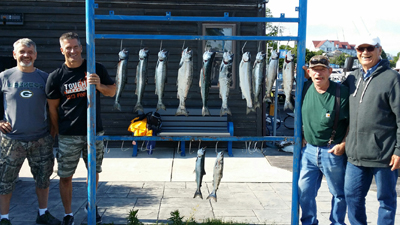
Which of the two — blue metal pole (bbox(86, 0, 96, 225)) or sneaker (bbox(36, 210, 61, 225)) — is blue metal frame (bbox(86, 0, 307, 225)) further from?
sneaker (bbox(36, 210, 61, 225))

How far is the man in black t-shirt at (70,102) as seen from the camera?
3.50 metres

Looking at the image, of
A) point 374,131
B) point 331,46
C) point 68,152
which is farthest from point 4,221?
point 331,46

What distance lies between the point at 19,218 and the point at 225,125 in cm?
479

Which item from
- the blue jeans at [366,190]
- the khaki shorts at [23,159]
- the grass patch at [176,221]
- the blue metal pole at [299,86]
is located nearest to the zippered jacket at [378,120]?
the blue jeans at [366,190]

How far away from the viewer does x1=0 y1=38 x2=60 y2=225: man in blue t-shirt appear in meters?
3.59

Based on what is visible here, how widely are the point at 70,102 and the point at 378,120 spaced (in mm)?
3049

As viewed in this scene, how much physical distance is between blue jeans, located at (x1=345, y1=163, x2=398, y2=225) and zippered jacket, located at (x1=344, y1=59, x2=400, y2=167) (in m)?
0.11

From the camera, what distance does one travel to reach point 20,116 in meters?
3.60

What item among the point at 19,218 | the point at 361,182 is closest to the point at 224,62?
the point at 361,182

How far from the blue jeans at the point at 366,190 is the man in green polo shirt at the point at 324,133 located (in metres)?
0.09

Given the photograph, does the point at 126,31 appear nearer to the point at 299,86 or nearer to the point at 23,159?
the point at 23,159

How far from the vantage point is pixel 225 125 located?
7.82 m

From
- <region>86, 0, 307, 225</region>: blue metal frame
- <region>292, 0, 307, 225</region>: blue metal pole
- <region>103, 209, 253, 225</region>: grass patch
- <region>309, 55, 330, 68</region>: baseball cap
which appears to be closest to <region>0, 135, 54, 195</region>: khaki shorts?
<region>86, 0, 307, 225</region>: blue metal frame

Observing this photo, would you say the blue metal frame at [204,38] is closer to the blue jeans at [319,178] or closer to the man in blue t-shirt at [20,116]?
the blue jeans at [319,178]
